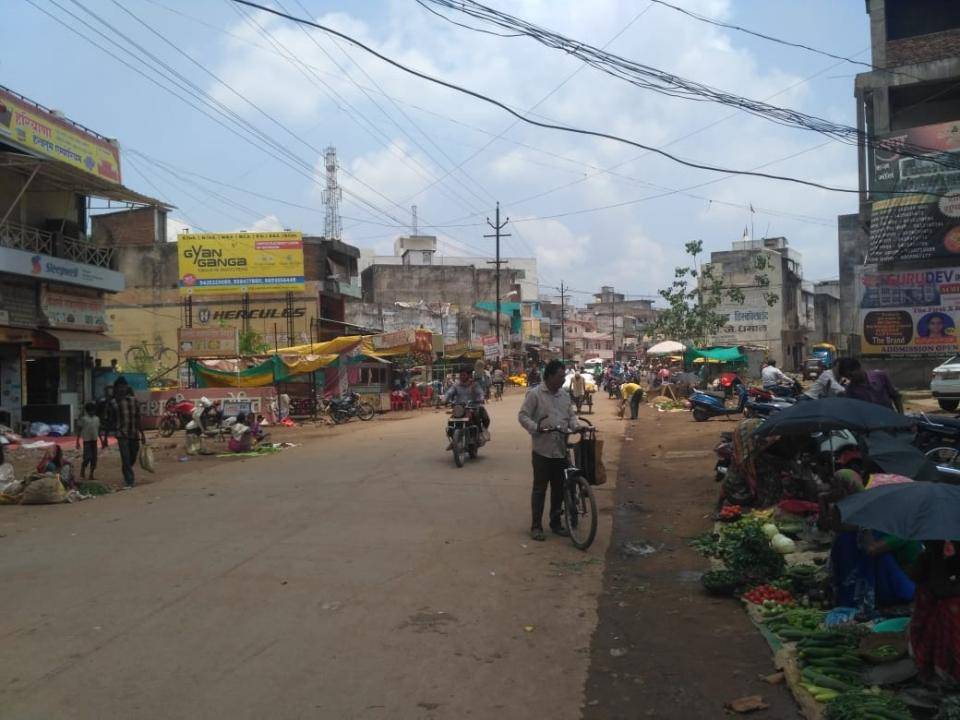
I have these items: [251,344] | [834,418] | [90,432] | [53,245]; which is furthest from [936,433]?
[251,344]

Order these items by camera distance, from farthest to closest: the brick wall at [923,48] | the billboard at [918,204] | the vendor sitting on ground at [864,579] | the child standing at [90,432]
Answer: the brick wall at [923,48], the billboard at [918,204], the child standing at [90,432], the vendor sitting on ground at [864,579]

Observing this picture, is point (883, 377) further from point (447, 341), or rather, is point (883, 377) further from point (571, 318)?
point (571, 318)

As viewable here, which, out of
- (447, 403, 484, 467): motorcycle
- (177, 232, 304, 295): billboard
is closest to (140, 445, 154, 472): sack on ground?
(447, 403, 484, 467): motorcycle

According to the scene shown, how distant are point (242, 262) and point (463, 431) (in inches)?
1240

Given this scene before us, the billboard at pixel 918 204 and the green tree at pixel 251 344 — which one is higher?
the billboard at pixel 918 204

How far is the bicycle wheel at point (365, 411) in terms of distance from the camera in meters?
29.7

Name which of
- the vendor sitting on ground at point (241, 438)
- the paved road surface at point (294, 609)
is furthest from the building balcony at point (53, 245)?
the paved road surface at point (294, 609)

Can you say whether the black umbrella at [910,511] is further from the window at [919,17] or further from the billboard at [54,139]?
the window at [919,17]

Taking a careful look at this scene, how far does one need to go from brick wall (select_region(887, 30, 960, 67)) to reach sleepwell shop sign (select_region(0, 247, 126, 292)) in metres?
Result: 32.0

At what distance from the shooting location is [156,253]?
47.7m

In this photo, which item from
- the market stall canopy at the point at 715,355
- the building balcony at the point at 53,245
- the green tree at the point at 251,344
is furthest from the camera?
the green tree at the point at 251,344

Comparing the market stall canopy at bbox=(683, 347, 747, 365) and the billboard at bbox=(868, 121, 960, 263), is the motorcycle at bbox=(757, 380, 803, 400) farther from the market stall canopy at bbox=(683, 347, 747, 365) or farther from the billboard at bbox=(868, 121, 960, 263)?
the market stall canopy at bbox=(683, 347, 747, 365)

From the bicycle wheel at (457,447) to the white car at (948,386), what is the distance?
43.7 ft

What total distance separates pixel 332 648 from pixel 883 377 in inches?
352
